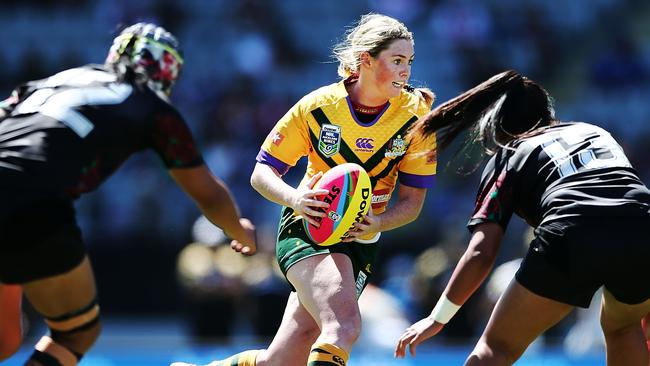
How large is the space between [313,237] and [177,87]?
32.7 ft

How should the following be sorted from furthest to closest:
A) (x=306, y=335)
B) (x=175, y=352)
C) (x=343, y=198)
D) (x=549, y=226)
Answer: (x=175, y=352) → (x=306, y=335) → (x=343, y=198) → (x=549, y=226)

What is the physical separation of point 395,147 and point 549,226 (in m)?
1.00

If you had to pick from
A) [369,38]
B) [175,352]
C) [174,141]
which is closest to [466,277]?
[369,38]

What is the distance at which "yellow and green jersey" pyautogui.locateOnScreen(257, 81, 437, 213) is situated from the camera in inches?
223

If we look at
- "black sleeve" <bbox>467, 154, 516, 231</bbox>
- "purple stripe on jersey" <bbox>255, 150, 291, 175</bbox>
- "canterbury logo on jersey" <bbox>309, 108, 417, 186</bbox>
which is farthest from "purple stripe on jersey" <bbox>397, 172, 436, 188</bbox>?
"purple stripe on jersey" <bbox>255, 150, 291, 175</bbox>

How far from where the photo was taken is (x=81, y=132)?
479cm

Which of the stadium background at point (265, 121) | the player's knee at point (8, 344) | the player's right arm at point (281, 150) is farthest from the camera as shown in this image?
the stadium background at point (265, 121)

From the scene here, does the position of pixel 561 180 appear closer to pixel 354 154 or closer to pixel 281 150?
pixel 354 154

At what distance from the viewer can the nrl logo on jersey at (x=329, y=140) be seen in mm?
5641

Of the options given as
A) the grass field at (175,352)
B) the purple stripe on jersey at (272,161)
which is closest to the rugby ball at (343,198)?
the purple stripe on jersey at (272,161)

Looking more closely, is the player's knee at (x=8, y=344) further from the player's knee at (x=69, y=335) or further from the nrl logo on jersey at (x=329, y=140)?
the nrl logo on jersey at (x=329, y=140)

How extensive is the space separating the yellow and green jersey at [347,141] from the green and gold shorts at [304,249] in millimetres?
299

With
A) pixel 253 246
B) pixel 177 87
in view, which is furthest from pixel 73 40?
pixel 253 246

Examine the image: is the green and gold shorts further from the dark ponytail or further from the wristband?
the dark ponytail
